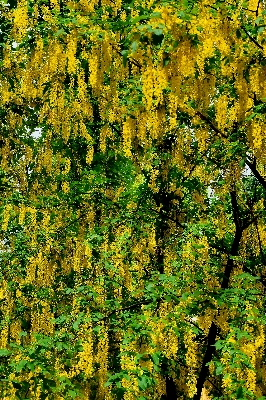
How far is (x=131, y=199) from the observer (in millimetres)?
7164

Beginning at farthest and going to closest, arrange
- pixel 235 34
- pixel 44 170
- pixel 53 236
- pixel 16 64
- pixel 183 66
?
pixel 44 170, pixel 16 64, pixel 53 236, pixel 235 34, pixel 183 66

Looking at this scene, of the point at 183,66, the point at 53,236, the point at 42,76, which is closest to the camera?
the point at 183,66

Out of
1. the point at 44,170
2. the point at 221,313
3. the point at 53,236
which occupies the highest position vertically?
the point at 44,170

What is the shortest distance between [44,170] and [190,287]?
384 cm

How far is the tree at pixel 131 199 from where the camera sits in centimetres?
486

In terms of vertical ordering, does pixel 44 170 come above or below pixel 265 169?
above

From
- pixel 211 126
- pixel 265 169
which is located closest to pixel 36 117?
pixel 211 126

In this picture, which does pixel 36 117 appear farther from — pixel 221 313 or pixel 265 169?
pixel 221 313

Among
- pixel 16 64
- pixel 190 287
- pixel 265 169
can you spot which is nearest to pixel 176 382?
pixel 190 287

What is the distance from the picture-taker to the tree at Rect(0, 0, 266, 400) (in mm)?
4863

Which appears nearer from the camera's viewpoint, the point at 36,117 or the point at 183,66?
the point at 183,66

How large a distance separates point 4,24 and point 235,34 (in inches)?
136

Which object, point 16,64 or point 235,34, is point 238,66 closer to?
point 235,34

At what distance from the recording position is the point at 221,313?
6.57m
